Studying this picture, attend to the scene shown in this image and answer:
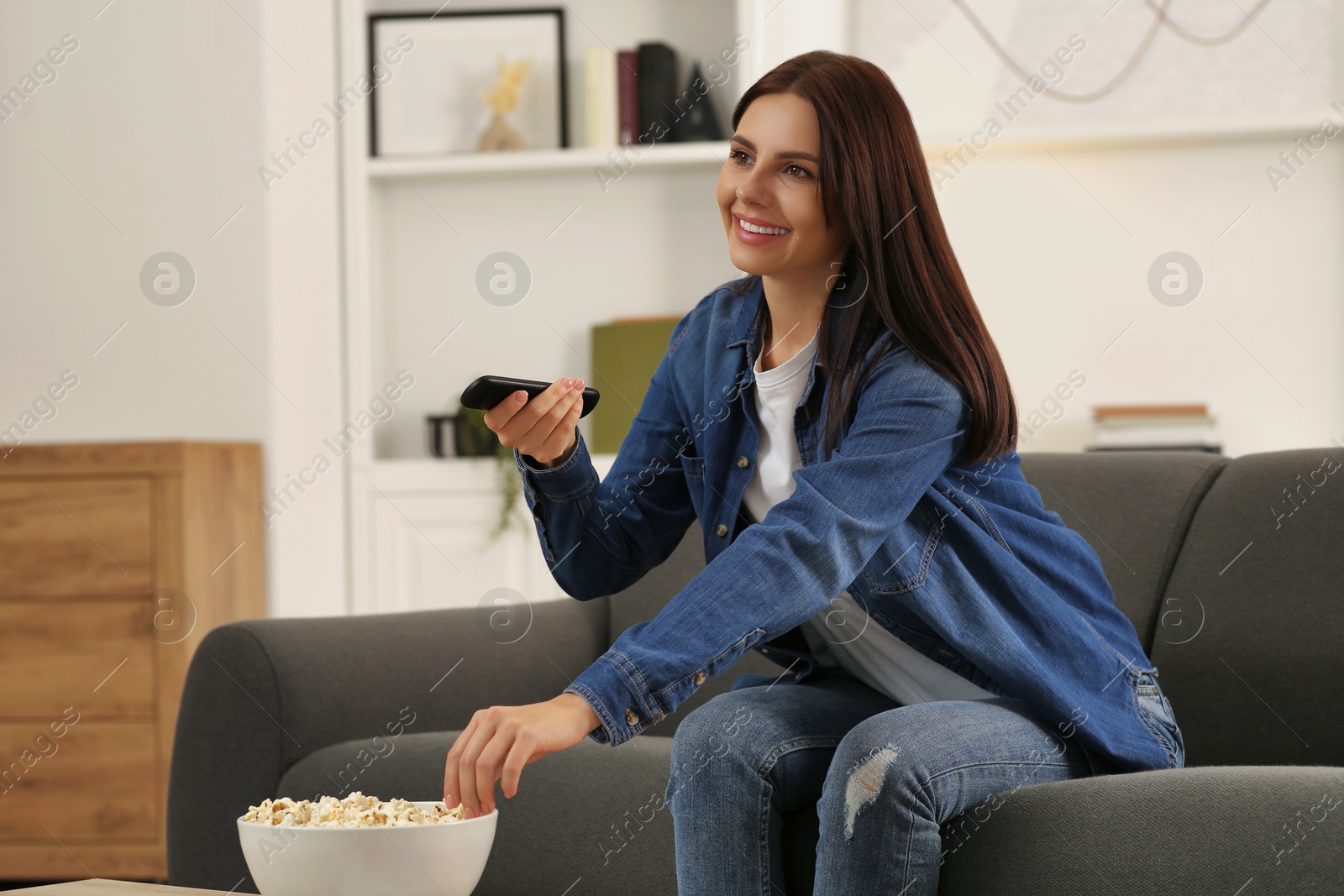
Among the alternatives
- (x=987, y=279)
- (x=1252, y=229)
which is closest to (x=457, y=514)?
(x=987, y=279)

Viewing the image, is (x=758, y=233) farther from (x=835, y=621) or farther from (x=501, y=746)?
(x=501, y=746)

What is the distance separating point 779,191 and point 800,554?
37cm

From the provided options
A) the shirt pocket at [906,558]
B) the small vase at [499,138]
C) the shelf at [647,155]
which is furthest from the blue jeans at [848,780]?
the small vase at [499,138]

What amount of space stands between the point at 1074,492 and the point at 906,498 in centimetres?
66

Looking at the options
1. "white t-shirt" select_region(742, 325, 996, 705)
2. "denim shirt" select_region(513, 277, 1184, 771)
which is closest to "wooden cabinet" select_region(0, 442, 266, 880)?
"denim shirt" select_region(513, 277, 1184, 771)

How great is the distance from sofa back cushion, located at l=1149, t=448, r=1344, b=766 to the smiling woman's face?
645 mm

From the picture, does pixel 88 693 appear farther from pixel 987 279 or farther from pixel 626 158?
pixel 987 279

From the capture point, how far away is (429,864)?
0.89 metres

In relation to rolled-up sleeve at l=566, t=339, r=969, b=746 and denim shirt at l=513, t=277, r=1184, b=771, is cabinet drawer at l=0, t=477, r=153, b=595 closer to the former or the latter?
denim shirt at l=513, t=277, r=1184, b=771

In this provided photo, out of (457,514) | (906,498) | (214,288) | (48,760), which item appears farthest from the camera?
(457,514)

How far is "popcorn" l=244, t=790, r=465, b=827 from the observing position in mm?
914

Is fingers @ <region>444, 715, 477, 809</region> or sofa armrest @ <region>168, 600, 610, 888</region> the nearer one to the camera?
fingers @ <region>444, 715, 477, 809</region>

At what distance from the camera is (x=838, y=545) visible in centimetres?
105

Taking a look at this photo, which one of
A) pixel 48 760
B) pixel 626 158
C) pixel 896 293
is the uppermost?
pixel 626 158
